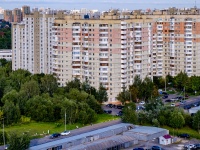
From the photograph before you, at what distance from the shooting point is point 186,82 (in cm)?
2755

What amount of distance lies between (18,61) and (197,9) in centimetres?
1206

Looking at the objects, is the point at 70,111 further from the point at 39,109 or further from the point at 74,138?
the point at 74,138

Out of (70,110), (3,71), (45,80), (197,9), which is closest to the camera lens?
(70,110)

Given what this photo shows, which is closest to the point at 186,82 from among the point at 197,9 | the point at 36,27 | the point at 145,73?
the point at 145,73

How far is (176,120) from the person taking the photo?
19.0 metres

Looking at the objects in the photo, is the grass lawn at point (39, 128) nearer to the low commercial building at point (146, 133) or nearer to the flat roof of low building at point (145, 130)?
the flat roof of low building at point (145, 130)

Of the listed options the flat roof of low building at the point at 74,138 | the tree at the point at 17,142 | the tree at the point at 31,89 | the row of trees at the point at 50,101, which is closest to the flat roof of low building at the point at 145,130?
the flat roof of low building at the point at 74,138

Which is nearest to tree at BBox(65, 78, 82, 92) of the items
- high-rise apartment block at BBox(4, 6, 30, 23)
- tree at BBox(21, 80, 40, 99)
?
tree at BBox(21, 80, 40, 99)

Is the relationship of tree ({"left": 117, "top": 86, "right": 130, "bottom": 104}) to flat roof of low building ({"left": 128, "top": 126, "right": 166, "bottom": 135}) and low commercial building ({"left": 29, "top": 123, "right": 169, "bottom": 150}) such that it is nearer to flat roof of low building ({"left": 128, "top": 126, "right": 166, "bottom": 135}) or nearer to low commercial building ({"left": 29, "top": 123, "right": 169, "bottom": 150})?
low commercial building ({"left": 29, "top": 123, "right": 169, "bottom": 150})

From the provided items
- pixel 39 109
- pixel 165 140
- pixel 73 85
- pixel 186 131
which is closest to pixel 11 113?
pixel 39 109

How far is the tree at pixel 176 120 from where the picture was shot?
19.0 metres

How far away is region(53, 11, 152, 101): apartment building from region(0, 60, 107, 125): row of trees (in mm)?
1081

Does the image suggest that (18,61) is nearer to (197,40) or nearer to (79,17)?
(79,17)

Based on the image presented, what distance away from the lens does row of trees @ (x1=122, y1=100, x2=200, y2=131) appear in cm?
1903
